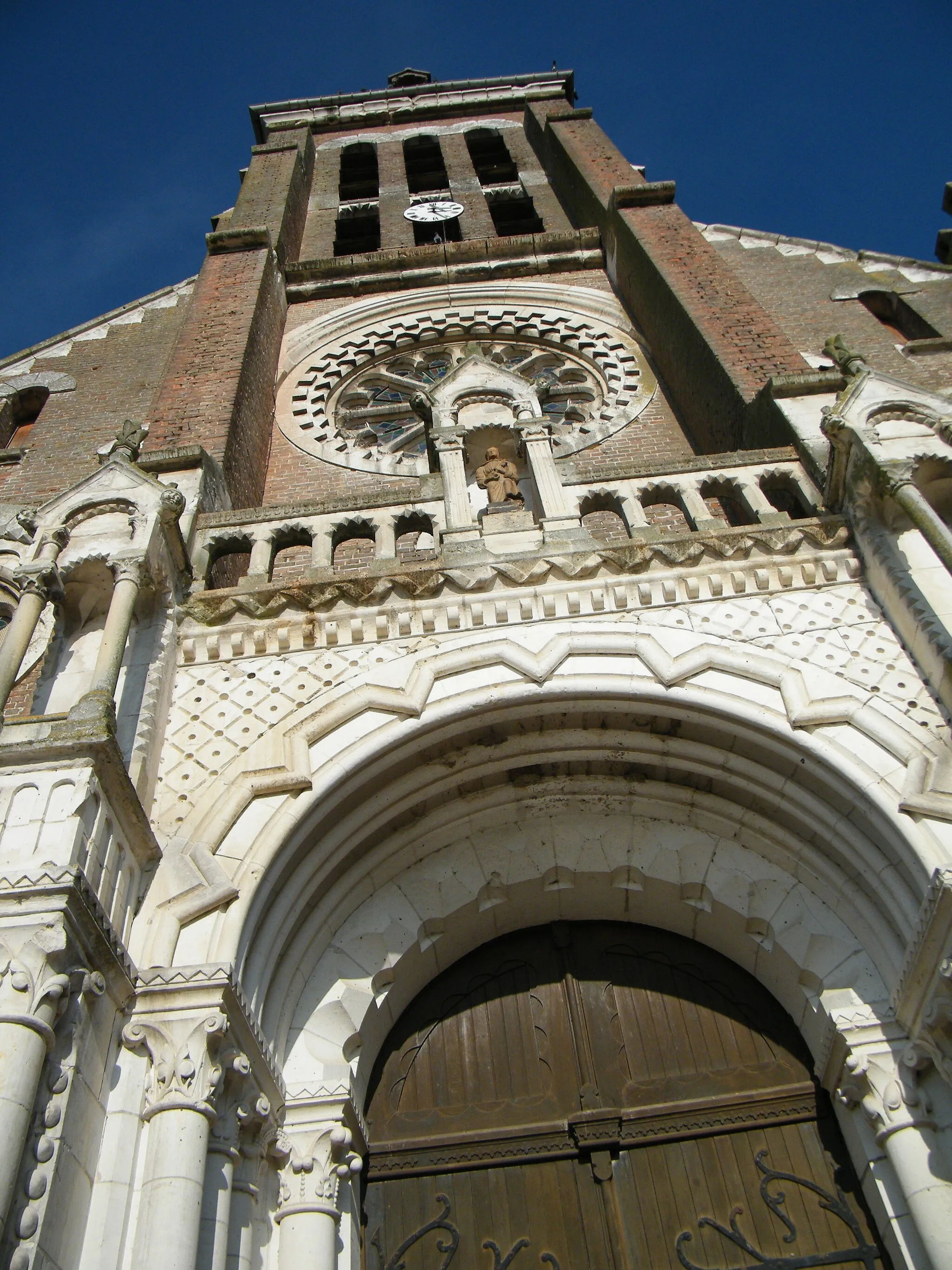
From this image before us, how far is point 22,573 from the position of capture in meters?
5.85

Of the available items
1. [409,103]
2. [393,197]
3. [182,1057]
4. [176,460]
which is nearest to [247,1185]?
[182,1057]

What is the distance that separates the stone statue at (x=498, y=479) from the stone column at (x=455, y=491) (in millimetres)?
184

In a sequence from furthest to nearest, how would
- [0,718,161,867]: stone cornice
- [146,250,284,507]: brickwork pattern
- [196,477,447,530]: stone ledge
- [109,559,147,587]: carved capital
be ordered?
1. [146,250,284,507]: brickwork pattern
2. [196,477,447,530]: stone ledge
3. [109,559,147,587]: carved capital
4. [0,718,161,867]: stone cornice

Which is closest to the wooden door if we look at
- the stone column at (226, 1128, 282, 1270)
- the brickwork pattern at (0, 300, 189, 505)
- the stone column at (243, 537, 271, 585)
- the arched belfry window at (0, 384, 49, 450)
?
the stone column at (226, 1128, 282, 1270)

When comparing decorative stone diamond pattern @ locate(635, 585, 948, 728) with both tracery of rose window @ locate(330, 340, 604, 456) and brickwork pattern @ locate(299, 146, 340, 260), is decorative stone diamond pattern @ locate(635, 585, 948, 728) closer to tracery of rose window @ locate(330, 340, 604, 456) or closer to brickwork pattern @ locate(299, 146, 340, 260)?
tracery of rose window @ locate(330, 340, 604, 456)

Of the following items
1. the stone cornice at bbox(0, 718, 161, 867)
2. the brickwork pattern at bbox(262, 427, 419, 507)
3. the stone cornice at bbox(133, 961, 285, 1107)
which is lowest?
the stone cornice at bbox(133, 961, 285, 1107)

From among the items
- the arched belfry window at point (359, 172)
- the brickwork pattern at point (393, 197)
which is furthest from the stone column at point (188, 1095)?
the arched belfry window at point (359, 172)

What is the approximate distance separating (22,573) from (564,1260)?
14.6 ft

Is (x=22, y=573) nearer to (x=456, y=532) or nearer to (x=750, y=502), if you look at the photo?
(x=456, y=532)

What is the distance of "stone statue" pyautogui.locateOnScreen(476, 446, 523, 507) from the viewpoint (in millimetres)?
7969

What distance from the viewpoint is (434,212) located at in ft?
58.9

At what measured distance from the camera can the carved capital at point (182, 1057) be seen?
4.18 m

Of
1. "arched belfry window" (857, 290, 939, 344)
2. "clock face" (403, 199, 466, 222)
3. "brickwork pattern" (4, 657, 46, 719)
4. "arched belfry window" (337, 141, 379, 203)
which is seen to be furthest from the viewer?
"arched belfry window" (337, 141, 379, 203)

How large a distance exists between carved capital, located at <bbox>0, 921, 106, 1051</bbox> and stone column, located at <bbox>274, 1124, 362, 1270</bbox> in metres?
1.41
